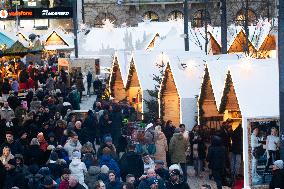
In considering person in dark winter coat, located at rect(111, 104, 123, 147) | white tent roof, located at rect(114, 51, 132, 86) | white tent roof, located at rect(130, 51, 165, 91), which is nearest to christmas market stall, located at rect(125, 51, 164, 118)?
white tent roof, located at rect(130, 51, 165, 91)

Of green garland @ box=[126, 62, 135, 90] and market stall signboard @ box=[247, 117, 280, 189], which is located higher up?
green garland @ box=[126, 62, 135, 90]

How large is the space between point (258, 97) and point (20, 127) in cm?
560

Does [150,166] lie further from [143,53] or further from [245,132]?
[143,53]

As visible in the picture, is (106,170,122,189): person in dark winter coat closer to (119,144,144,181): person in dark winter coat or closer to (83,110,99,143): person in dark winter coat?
(119,144,144,181): person in dark winter coat

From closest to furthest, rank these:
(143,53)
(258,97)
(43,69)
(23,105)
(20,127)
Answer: (258,97) → (20,127) → (23,105) → (143,53) → (43,69)

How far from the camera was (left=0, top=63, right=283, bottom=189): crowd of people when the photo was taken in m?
12.2

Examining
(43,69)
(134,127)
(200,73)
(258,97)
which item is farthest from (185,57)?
(43,69)

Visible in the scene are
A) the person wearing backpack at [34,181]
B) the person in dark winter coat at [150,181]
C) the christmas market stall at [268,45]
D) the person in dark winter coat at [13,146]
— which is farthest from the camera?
the christmas market stall at [268,45]

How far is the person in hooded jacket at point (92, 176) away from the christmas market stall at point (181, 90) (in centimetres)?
679

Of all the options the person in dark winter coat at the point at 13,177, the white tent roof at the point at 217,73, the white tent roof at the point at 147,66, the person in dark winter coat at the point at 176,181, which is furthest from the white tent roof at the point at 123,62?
the person in dark winter coat at the point at 176,181

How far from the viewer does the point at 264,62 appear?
1591 cm

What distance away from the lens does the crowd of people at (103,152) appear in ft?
40.1

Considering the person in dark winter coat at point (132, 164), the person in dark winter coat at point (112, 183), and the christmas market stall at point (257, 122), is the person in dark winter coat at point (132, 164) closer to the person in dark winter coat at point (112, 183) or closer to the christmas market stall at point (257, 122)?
the person in dark winter coat at point (112, 183)

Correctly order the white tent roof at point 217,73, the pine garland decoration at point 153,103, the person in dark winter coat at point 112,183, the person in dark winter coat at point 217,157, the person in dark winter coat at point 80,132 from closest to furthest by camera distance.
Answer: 1. the person in dark winter coat at point 112,183
2. the person in dark winter coat at point 217,157
3. the white tent roof at point 217,73
4. the person in dark winter coat at point 80,132
5. the pine garland decoration at point 153,103
